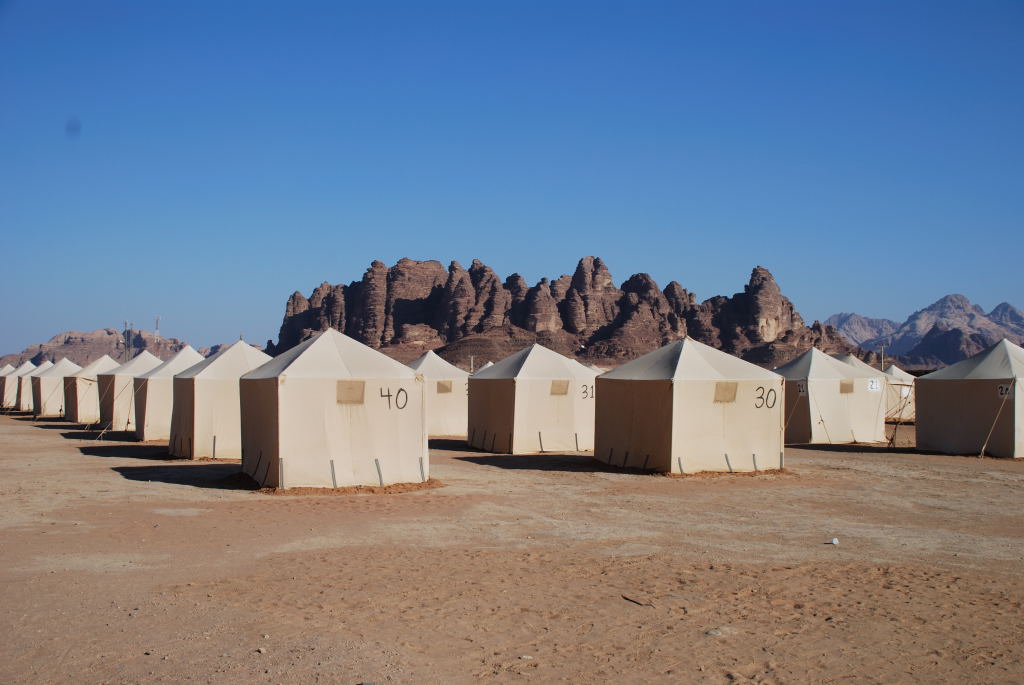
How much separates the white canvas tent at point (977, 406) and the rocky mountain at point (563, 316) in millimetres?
92881

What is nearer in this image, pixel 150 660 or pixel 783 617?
pixel 150 660

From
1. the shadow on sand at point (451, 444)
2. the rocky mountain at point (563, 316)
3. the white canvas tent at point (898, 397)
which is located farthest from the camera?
the rocky mountain at point (563, 316)

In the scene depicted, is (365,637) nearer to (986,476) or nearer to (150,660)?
(150,660)

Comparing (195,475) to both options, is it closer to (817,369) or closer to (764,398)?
(764,398)

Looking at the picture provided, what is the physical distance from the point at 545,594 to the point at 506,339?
114 m

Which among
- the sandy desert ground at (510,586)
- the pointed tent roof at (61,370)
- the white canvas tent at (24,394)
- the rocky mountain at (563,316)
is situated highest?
the rocky mountain at (563,316)

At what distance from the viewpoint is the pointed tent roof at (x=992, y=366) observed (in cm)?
2008

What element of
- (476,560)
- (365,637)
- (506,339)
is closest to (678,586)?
(476,560)

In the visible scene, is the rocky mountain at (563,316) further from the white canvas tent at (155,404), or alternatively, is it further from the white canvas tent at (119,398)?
the white canvas tent at (155,404)

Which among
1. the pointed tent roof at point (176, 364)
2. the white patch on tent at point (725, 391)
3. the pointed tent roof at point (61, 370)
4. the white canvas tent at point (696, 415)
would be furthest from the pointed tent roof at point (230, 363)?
the pointed tent roof at point (61, 370)

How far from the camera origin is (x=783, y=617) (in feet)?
20.8

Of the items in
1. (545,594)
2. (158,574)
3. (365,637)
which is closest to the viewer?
(365,637)

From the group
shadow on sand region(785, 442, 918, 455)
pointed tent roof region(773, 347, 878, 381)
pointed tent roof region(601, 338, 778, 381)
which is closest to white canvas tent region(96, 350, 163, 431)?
pointed tent roof region(601, 338, 778, 381)

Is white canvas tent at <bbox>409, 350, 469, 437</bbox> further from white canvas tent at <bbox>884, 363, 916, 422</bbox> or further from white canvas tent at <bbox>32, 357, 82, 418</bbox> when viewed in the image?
white canvas tent at <bbox>32, 357, 82, 418</bbox>
